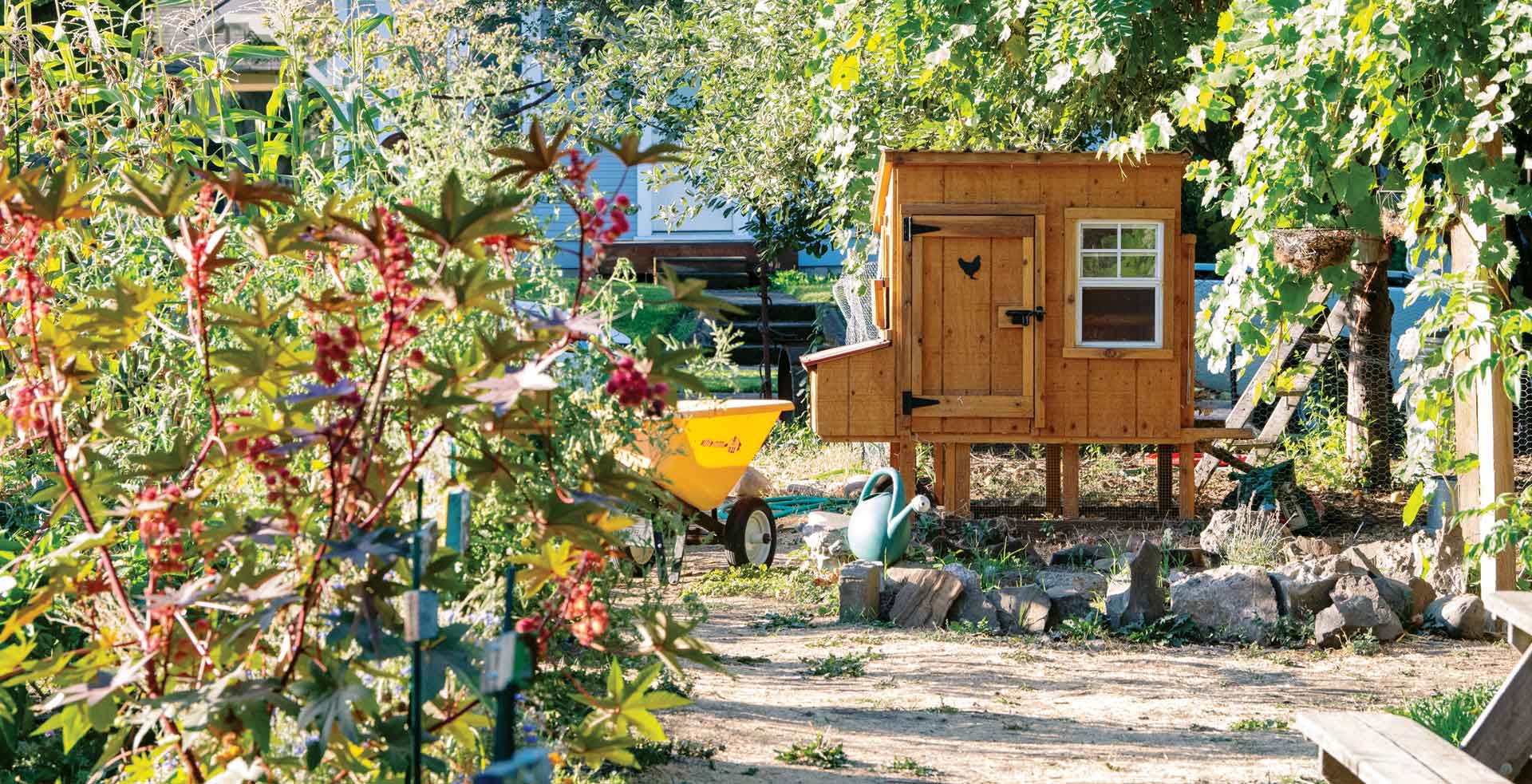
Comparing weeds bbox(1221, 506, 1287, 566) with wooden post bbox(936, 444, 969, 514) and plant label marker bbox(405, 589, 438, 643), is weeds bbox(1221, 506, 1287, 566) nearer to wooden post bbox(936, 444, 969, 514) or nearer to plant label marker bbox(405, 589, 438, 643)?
wooden post bbox(936, 444, 969, 514)

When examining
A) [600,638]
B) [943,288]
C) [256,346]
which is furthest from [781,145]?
[256,346]

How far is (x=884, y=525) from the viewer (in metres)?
6.49

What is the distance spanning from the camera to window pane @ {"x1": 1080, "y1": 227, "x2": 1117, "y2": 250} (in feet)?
25.9

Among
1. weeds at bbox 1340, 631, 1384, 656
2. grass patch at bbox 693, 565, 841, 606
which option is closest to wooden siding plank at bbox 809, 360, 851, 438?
grass patch at bbox 693, 565, 841, 606

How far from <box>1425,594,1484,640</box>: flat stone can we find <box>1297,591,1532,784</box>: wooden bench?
228 centimetres

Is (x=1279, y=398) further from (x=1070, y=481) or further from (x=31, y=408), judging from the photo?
(x=31, y=408)

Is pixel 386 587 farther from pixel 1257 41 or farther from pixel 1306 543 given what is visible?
pixel 1306 543

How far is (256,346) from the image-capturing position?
2.15m

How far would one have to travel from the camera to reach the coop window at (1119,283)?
7879 mm

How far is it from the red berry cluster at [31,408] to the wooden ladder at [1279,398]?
6577 mm

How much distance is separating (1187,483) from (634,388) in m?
6.57

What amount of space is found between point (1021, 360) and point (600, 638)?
202 inches

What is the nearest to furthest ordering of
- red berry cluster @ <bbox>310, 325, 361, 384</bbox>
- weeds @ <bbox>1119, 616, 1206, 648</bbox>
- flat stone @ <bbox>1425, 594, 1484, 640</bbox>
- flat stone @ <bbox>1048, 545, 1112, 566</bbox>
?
red berry cluster @ <bbox>310, 325, 361, 384</bbox> < weeds @ <bbox>1119, 616, 1206, 648</bbox> < flat stone @ <bbox>1425, 594, 1484, 640</bbox> < flat stone @ <bbox>1048, 545, 1112, 566</bbox>

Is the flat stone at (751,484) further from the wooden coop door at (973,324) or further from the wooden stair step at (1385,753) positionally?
the wooden stair step at (1385,753)
